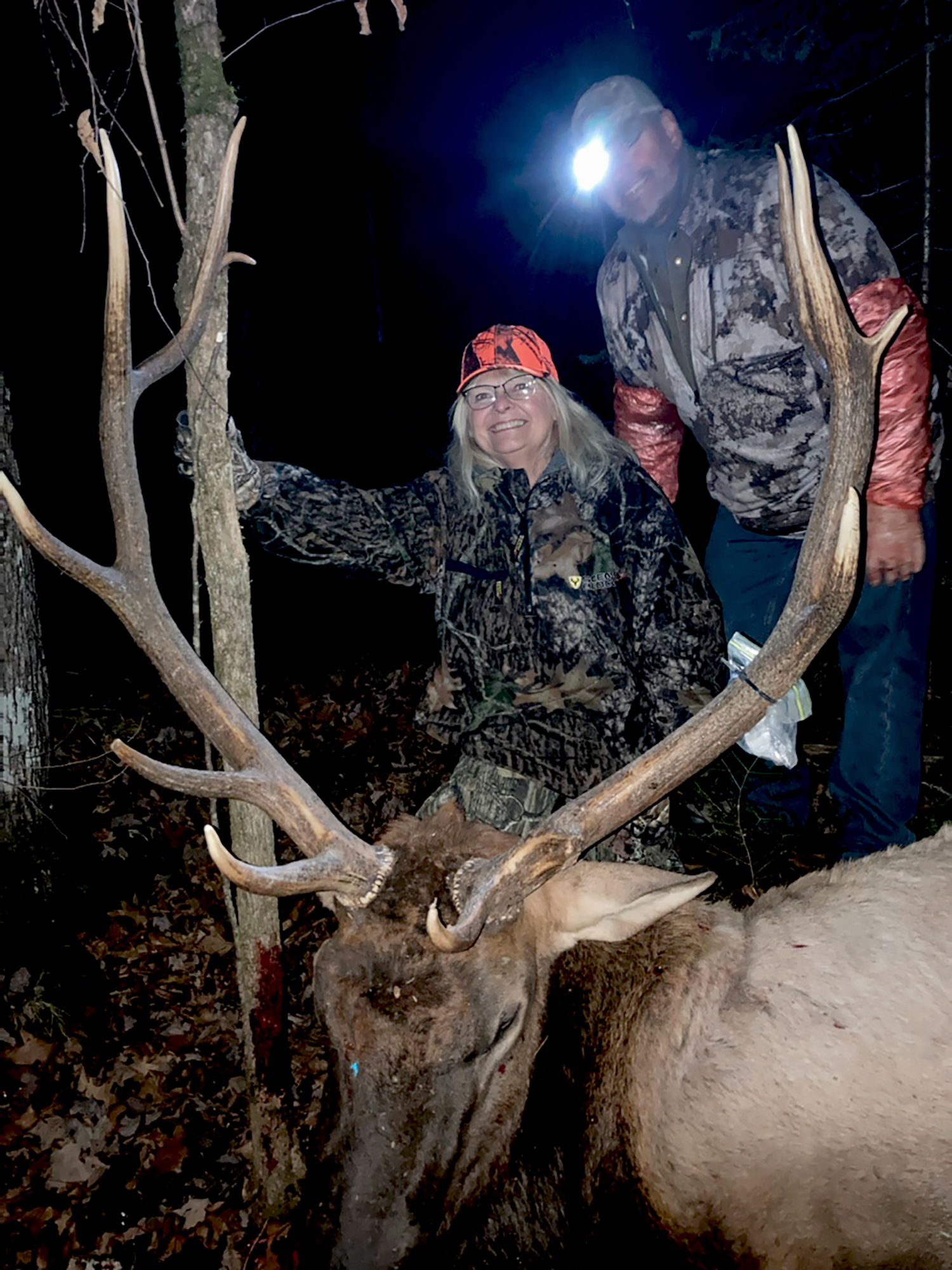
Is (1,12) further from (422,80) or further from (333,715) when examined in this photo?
(422,80)

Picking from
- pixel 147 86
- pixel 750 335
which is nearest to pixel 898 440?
pixel 750 335

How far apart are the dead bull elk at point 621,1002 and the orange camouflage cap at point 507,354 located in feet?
5.38

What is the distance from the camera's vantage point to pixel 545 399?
3908 mm

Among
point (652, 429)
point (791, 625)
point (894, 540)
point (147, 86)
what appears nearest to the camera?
point (791, 625)

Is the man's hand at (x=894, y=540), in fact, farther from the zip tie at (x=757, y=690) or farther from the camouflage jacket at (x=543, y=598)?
the zip tie at (x=757, y=690)

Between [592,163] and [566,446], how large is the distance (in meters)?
1.36

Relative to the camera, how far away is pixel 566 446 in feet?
12.7

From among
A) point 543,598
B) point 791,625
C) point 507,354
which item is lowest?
point 791,625

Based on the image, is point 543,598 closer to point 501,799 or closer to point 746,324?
point 501,799

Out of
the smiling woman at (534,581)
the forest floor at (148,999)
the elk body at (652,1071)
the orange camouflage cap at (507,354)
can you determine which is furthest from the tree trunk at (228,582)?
the orange camouflage cap at (507,354)

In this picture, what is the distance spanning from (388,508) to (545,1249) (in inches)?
121

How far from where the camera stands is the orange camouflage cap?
151 inches

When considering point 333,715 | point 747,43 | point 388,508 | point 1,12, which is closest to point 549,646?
point 388,508

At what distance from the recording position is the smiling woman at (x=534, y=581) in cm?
361
